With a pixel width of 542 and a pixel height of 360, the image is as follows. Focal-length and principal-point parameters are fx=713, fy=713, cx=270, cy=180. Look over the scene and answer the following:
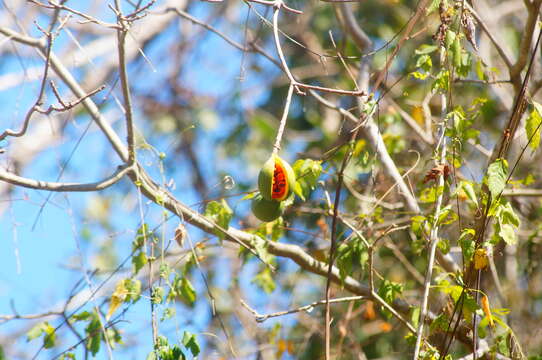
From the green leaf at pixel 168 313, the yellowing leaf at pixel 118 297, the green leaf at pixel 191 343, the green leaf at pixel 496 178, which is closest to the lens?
the green leaf at pixel 496 178

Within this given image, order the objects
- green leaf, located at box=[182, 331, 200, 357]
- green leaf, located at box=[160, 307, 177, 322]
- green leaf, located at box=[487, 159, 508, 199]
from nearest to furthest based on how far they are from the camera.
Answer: green leaf, located at box=[487, 159, 508, 199], green leaf, located at box=[182, 331, 200, 357], green leaf, located at box=[160, 307, 177, 322]

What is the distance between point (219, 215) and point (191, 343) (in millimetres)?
541

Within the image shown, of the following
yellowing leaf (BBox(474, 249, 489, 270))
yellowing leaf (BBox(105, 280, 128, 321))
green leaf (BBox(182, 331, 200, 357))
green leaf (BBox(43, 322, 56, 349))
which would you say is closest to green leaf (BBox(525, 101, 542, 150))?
yellowing leaf (BBox(474, 249, 489, 270))

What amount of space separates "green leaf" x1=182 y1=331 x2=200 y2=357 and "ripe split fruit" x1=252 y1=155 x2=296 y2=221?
0.49 meters

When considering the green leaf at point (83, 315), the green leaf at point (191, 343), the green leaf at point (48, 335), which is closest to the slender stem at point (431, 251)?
the green leaf at point (191, 343)

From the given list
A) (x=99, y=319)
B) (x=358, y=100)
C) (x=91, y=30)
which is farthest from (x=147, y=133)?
(x=99, y=319)

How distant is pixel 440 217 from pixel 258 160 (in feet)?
11.8

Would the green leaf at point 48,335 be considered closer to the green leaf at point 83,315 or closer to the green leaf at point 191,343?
the green leaf at point 83,315

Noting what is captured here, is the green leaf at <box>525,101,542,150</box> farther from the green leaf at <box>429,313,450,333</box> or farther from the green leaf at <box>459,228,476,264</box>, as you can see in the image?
the green leaf at <box>429,313,450,333</box>

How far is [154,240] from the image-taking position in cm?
271

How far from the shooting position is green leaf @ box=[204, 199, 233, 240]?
2787 millimetres

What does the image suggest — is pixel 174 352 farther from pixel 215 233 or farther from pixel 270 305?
pixel 270 305

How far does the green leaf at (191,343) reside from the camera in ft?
8.07

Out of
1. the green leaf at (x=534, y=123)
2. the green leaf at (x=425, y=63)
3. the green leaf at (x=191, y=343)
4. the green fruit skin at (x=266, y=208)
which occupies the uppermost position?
the green leaf at (x=425, y=63)
